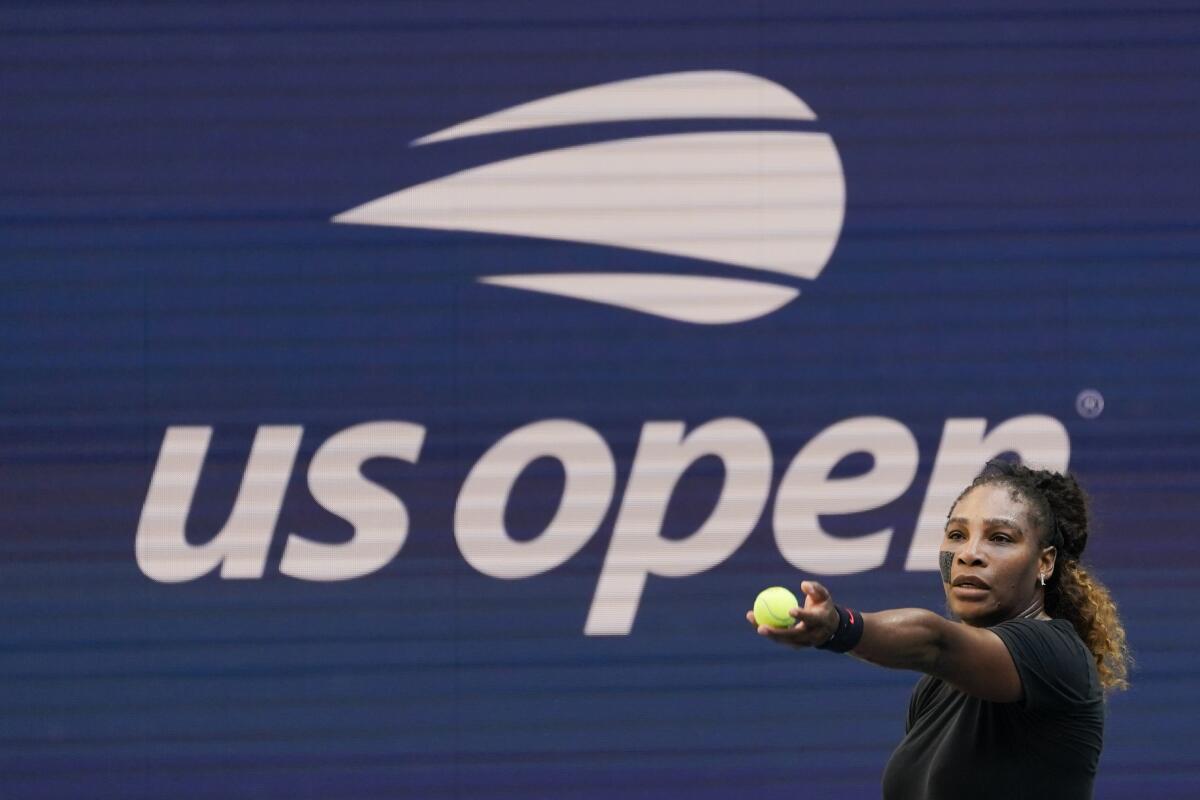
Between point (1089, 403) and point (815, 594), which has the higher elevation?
point (815, 594)

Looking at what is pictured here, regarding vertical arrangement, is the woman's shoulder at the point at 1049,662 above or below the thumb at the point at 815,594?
below

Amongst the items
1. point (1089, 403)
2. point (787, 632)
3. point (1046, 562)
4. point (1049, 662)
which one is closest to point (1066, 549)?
point (1046, 562)

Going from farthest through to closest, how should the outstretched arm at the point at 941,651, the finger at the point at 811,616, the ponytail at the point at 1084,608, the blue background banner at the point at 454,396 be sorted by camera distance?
the blue background banner at the point at 454,396 < the ponytail at the point at 1084,608 < the outstretched arm at the point at 941,651 < the finger at the point at 811,616

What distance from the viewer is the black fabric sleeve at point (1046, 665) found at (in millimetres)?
2449

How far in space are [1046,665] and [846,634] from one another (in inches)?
16.3

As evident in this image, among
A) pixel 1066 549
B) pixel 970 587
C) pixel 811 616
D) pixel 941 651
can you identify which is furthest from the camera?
pixel 1066 549

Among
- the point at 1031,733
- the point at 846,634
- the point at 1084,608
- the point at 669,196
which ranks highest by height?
the point at 669,196

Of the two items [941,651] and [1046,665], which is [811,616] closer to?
[941,651]

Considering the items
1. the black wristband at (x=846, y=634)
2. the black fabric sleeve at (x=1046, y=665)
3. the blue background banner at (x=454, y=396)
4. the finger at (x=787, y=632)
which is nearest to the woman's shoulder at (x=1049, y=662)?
the black fabric sleeve at (x=1046, y=665)

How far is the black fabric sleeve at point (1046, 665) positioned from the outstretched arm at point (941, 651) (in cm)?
2

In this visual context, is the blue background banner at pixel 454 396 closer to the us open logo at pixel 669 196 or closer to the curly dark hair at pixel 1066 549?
the us open logo at pixel 669 196

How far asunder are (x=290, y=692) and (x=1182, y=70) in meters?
3.55

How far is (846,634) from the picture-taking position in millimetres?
2287

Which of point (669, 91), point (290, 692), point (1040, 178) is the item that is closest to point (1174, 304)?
point (1040, 178)
